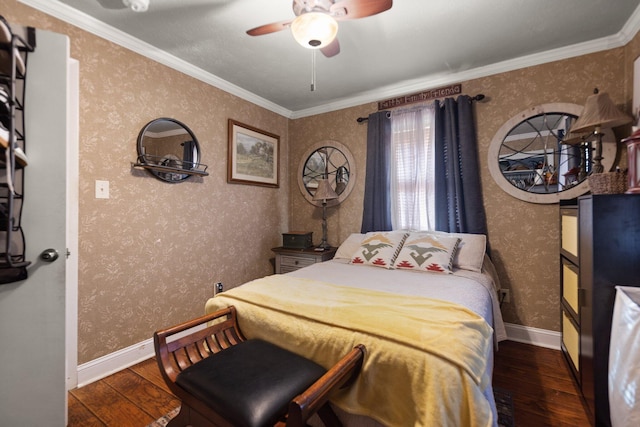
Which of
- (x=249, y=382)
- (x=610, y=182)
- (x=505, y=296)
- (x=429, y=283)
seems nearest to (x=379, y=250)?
(x=429, y=283)

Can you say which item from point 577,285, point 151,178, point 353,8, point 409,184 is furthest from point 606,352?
point 151,178

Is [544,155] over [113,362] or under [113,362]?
over

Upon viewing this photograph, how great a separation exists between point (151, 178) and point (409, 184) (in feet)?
7.77

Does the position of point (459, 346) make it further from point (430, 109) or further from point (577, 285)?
point (430, 109)

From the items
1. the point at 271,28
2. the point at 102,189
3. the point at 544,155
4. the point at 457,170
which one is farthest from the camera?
the point at 457,170

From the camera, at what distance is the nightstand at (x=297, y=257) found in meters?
2.98

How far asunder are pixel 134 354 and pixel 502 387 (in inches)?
103

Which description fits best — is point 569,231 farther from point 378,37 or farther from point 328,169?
point 328,169

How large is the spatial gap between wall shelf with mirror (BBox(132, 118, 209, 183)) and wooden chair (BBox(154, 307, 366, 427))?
1.44 metres

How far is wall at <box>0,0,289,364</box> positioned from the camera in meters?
1.90

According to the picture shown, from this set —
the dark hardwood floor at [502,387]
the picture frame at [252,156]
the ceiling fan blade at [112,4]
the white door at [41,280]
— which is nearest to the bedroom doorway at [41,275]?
the white door at [41,280]

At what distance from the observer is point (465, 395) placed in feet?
2.95

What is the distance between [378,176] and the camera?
299 centimetres

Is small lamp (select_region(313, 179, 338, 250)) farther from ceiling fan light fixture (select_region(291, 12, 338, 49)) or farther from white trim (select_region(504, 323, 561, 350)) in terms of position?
white trim (select_region(504, 323, 561, 350))
